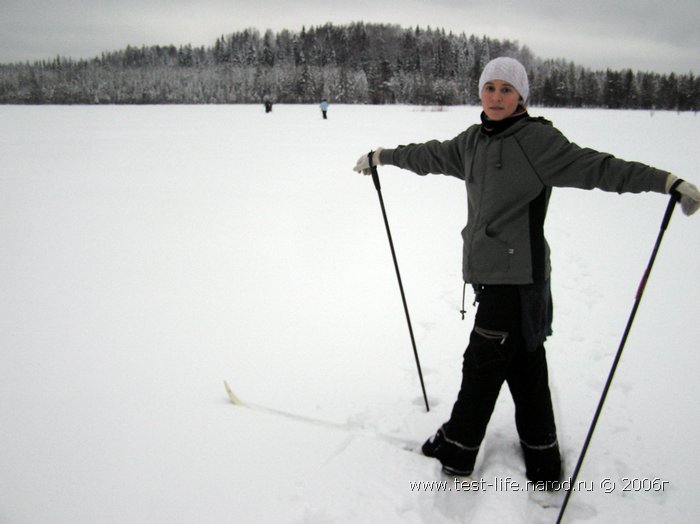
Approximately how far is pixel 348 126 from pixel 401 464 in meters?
19.7

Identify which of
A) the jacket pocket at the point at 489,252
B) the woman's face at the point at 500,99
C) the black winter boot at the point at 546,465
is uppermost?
the woman's face at the point at 500,99

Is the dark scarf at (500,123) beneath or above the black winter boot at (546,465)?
above

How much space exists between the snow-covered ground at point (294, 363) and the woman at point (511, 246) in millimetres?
351

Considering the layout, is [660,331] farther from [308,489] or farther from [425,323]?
[308,489]

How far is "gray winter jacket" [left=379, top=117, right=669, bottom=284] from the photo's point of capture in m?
1.84

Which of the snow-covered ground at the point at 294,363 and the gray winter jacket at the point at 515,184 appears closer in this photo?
the gray winter jacket at the point at 515,184

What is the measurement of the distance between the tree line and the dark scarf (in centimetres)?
6476

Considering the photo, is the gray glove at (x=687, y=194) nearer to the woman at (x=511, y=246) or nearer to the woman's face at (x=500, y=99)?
the woman at (x=511, y=246)

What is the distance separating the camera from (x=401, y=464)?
248 cm

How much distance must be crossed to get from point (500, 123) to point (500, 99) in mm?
109

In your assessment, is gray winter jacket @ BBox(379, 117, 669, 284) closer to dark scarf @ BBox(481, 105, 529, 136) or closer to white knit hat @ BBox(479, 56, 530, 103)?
dark scarf @ BBox(481, 105, 529, 136)

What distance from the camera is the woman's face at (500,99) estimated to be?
1989 millimetres

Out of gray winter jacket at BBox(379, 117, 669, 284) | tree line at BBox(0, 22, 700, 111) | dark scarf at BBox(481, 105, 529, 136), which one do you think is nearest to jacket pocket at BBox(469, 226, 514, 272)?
gray winter jacket at BBox(379, 117, 669, 284)

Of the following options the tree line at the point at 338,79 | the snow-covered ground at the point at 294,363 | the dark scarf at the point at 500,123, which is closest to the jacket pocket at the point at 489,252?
the dark scarf at the point at 500,123
